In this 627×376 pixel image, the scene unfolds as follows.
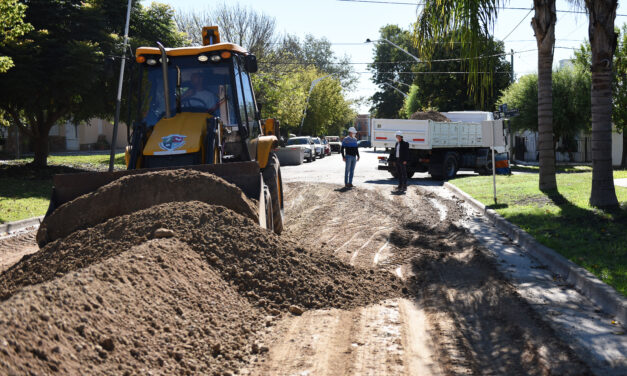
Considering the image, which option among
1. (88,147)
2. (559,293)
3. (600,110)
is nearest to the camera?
(559,293)

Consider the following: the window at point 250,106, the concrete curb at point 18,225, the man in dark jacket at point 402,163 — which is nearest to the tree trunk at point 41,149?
the concrete curb at point 18,225

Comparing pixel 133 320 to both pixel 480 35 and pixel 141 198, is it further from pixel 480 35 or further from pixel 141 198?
pixel 480 35

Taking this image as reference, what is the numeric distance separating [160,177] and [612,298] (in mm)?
5451

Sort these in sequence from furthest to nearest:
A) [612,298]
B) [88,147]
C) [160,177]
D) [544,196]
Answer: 1. [88,147]
2. [544,196]
3. [160,177]
4. [612,298]

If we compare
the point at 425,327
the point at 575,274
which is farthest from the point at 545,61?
the point at 425,327

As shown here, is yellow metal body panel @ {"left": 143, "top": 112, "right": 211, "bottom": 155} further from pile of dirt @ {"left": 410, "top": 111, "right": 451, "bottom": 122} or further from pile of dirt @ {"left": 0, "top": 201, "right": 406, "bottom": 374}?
pile of dirt @ {"left": 410, "top": 111, "right": 451, "bottom": 122}

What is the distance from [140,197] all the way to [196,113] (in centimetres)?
205

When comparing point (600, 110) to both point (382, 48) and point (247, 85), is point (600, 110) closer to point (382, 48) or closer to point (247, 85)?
point (247, 85)

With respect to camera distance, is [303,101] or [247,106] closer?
[247,106]

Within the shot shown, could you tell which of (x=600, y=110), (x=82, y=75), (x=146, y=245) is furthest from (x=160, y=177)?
(x=82, y=75)

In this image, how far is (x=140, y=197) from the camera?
7.93m

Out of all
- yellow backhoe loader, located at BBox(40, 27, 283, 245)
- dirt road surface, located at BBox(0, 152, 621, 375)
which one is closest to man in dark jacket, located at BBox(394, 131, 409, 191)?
dirt road surface, located at BBox(0, 152, 621, 375)

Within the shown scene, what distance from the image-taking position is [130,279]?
5.50 meters

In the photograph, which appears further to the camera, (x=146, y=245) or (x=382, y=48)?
(x=382, y=48)
